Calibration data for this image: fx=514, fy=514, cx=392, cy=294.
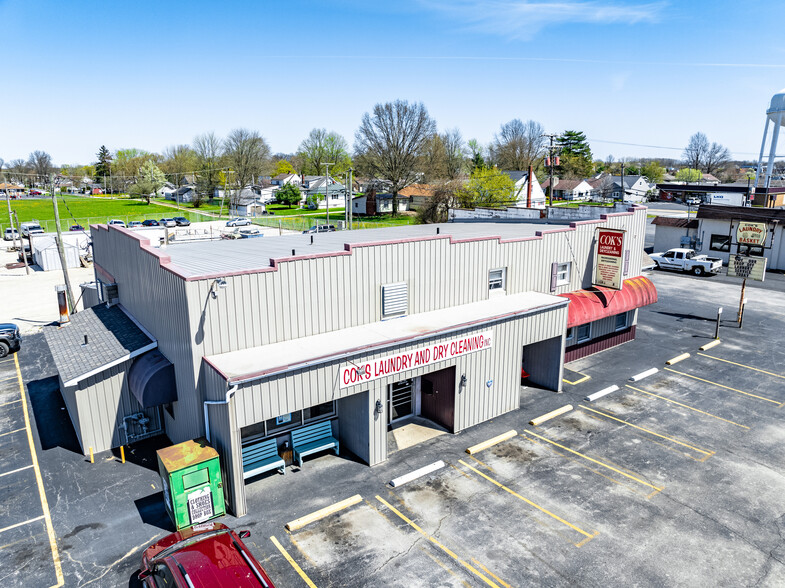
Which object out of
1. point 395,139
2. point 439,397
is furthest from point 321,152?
point 439,397

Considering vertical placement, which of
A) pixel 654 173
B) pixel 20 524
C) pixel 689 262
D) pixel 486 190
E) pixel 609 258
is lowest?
pixel 20 524

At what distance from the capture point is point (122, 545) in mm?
12484

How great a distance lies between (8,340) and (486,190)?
160ft

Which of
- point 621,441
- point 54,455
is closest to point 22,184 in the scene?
point 54,455

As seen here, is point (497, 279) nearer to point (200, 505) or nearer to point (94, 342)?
point (200, 505)

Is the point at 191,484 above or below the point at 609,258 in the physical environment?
below

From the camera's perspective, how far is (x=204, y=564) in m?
10.1

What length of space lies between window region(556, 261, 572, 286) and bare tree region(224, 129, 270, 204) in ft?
312

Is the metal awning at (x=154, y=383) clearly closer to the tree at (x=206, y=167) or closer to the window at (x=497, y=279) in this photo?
the window at (x=497, y=279)

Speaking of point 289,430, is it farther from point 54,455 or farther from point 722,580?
point 722,580

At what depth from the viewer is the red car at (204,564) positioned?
32.1 ft

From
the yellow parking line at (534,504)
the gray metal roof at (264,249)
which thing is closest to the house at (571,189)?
the gray metal roof at (264,249)

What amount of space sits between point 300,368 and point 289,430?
3.10 m

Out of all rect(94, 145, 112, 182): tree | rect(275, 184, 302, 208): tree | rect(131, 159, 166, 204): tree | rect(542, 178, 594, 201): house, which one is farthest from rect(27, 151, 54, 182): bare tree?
rect(542, 178, 594, 201): house
